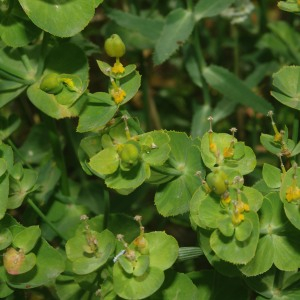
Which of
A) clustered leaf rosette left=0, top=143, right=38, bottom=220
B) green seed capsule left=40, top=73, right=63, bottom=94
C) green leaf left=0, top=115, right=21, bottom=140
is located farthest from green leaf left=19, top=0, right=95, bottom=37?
green leaf left=0, top=115, right=21, bottom=140

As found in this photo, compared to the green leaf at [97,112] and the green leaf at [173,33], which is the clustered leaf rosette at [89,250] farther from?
the green leaf at [173,33]

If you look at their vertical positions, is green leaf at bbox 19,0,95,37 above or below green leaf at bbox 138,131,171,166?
above

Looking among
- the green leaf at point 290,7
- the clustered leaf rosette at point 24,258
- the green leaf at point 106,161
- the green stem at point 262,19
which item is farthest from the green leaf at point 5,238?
the green stem at point 262,19

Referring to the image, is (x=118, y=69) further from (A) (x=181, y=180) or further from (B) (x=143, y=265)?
(B) (x=143, y=265)

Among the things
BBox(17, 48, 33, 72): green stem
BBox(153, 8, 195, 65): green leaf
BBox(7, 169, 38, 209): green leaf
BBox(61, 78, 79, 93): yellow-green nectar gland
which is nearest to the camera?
BBox(61, 78, 79, 93): yellow-green nectar gland

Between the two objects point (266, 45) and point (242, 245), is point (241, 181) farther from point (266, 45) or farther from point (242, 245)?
point (266, 45)

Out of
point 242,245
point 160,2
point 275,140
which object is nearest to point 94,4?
point 275,140

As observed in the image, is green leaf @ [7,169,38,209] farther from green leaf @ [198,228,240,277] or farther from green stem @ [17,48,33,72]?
green leaf @ [198,228,240,277]

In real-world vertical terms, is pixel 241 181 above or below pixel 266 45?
above
